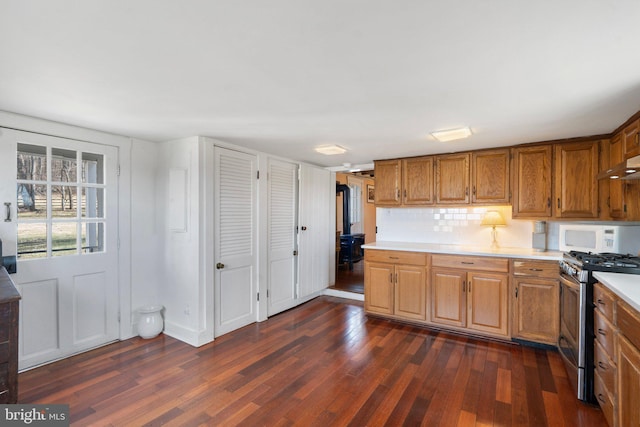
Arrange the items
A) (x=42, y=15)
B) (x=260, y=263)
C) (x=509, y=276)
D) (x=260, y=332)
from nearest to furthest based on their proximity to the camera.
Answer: (x=42, y=15)
(x=509, y=276)
(x=260, y=332)
(x=260, y=263)

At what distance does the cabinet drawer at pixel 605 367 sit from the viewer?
177 cm

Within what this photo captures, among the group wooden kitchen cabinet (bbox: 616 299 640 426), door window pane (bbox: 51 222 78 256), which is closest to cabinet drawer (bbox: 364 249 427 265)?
wooden kitchen cabinet (bbox: 616 299 640 426)

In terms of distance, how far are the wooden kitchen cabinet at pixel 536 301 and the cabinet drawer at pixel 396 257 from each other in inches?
35.3

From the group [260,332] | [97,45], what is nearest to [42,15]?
[97,45]

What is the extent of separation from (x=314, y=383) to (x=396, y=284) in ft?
5.51

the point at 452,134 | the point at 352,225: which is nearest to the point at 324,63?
the point at 452,134

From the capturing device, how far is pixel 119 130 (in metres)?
2.81

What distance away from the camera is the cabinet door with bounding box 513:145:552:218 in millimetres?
3145

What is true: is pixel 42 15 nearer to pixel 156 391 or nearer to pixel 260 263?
pixel 156 391

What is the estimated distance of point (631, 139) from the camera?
7.84 feet

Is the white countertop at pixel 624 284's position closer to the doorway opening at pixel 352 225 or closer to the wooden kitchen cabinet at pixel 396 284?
the wooden kitchen cabinet at pixel 396 284

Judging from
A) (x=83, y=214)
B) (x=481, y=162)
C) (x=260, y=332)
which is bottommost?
(x=260, y=332)

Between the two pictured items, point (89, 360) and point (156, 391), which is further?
point (89, 360)

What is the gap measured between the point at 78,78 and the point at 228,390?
2.22 m
